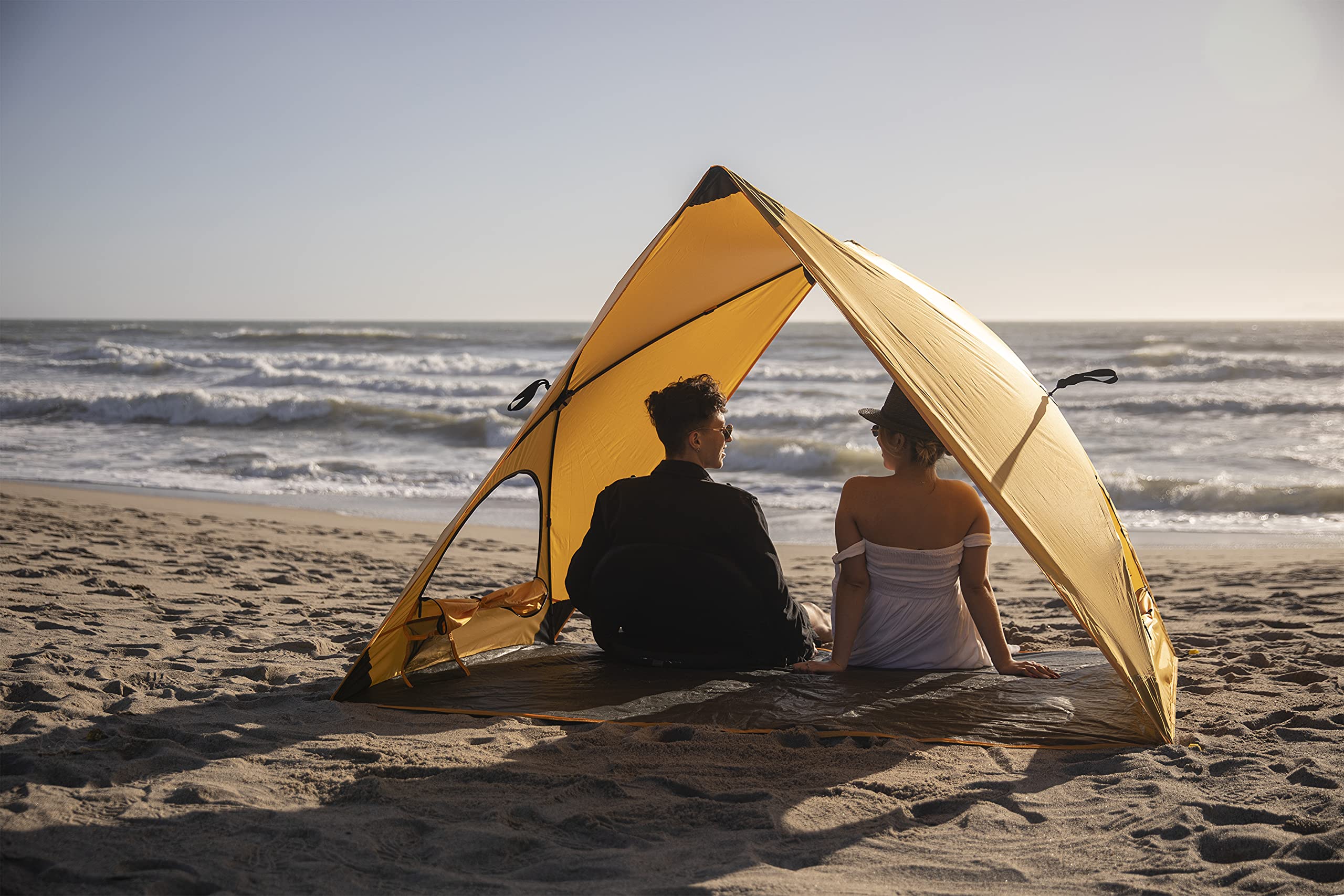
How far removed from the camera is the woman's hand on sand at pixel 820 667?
3.73 m

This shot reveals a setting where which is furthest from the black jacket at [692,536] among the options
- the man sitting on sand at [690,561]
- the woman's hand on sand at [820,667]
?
the woman's hand on sand at [820,667]

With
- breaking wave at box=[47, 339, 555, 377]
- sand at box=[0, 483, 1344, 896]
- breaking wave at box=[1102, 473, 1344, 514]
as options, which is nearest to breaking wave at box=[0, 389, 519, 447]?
breaking wave at box=[47, 339, 555, 377]

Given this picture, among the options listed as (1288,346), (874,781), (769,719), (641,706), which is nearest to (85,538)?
(641,706)

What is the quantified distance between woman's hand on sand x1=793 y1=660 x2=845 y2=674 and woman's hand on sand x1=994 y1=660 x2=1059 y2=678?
2.04ft

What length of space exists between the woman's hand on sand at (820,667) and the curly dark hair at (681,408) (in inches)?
39.3

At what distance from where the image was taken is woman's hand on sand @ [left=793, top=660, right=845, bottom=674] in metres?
3.73

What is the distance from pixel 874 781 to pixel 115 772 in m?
2.23

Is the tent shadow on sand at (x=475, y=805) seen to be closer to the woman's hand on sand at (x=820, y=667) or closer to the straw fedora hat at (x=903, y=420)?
the woman's hand on sand at (x=820, y=667)

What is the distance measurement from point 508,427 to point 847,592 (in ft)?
42.5

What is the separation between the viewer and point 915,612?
Result: 3688 millimetres

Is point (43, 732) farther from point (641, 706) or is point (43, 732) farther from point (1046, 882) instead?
point (1046, 882)

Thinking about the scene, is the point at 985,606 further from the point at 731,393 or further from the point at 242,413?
the point at 242,413

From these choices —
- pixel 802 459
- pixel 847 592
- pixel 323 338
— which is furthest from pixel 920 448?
pixel 323 338

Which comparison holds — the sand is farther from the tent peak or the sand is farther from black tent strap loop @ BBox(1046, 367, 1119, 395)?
the tent peak
